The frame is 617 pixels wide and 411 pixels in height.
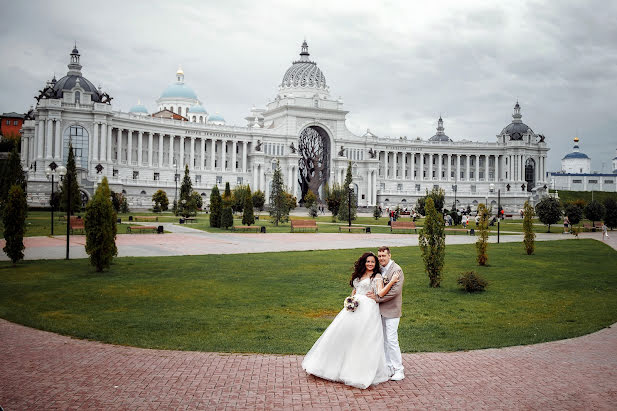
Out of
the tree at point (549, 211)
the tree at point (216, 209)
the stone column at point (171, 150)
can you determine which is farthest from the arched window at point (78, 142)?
the tree at point (549, 211)

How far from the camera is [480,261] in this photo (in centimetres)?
2256

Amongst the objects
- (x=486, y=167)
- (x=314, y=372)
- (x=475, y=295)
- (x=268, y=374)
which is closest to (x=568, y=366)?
(x=314, y=372)

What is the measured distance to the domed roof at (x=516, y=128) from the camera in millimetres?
116938

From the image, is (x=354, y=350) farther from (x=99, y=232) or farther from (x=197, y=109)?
(x=197, y=109)

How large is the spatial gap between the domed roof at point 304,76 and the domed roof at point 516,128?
43182 mm

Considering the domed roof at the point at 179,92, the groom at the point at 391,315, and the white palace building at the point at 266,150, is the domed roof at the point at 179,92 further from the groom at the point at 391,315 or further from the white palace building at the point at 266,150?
the groom at the point at 391,315

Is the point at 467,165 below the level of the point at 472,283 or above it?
above

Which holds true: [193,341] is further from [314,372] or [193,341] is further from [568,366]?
[568,366]

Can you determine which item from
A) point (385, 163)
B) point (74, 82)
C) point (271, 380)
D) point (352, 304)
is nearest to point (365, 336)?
point (352, 304)

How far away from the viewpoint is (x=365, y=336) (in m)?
8.21

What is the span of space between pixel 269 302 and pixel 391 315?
6.14 meters

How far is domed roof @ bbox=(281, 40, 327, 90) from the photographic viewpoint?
4122 inches

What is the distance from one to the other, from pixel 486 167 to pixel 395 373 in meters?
115

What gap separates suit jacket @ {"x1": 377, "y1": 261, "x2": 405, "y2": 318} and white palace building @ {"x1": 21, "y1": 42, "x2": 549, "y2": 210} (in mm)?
67327
